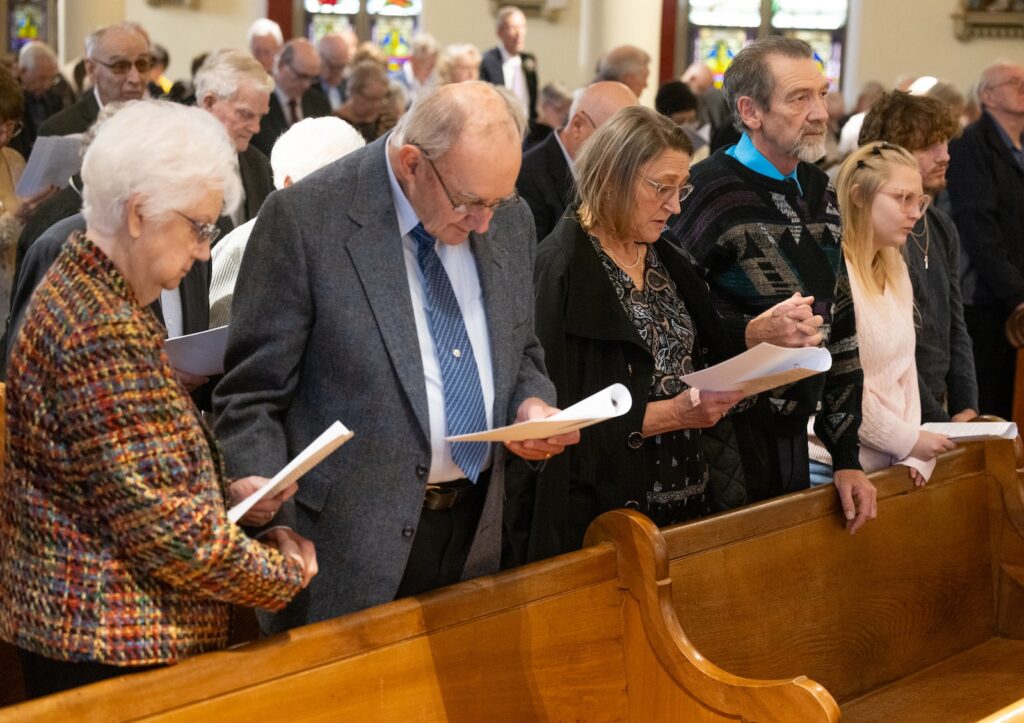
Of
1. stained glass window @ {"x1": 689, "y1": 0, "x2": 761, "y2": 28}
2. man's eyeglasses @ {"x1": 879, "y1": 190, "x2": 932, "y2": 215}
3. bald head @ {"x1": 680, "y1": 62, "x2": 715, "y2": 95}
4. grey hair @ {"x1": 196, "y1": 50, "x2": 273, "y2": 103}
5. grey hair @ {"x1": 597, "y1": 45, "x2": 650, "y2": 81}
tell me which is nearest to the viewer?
man's eyeglasses @ {"x1": 879, "y1": 190, "x2": 932, "y2": 215}

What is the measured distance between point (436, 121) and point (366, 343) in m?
0.40

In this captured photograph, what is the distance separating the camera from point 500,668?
2564 millimetres

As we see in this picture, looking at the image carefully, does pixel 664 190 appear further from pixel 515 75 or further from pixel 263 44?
pixel 263 44

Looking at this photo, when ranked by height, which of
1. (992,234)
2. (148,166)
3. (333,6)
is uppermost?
(148,166)

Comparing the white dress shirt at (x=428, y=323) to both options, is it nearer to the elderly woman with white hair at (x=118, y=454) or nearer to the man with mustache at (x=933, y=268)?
the elderly woman with white hair at (x=118, y=454)

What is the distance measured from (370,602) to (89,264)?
0.83m

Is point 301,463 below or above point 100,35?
A: below

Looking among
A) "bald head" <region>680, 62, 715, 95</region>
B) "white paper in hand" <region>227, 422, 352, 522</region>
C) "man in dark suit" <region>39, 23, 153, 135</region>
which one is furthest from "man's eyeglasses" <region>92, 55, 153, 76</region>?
"bald head" <region>680, 62, 715, 95</region>

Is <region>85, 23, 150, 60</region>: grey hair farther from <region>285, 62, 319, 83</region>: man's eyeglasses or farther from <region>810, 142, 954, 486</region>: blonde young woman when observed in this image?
<region>810, 142, 954, 486</region>: blonde young woman

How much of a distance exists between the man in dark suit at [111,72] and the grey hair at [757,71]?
2.88 m

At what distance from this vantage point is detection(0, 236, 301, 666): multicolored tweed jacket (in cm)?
189

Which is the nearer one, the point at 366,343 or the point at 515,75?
the point at 366,343

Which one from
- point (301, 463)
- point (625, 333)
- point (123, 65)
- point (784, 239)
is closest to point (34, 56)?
point (123, 65)

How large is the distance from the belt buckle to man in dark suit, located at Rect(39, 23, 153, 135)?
3.47 meters
